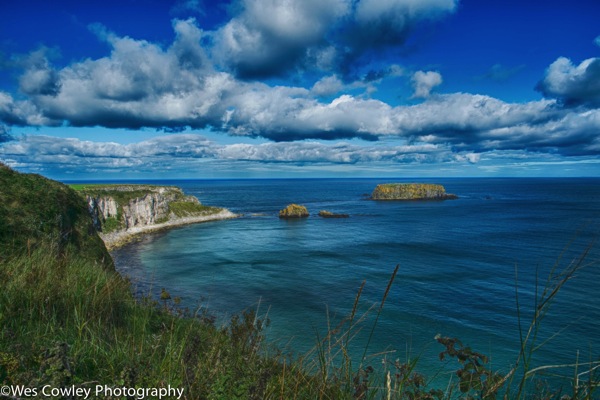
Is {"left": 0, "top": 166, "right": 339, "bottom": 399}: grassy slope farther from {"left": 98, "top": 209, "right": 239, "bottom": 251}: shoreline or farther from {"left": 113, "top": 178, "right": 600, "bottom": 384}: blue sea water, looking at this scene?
{"left": 98, "top": 209, "right": 239, "bottom": 251}: shoreline

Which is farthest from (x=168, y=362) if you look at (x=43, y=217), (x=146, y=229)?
(x=146, y=229)

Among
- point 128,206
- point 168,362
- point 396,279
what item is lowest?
point 396,279

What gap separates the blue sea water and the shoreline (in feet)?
13.5

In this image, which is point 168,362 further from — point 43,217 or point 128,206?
point 128,206

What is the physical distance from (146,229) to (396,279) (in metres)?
66.5

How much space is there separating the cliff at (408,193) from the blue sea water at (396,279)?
94.5 m

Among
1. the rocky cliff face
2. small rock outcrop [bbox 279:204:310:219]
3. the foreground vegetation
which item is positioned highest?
the foreground vegetation

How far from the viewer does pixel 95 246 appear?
24.5 meters

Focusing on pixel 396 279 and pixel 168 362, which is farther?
pixel 396 279

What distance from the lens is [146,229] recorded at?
283 feet

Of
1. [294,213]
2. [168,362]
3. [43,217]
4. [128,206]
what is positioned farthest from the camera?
[294,213]

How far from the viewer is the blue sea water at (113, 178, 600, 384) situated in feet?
87.4

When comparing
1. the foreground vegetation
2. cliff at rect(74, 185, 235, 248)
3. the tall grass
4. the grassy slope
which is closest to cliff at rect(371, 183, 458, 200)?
cliff at rect(74, 185, 235, 248)

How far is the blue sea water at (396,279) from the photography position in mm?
26641
